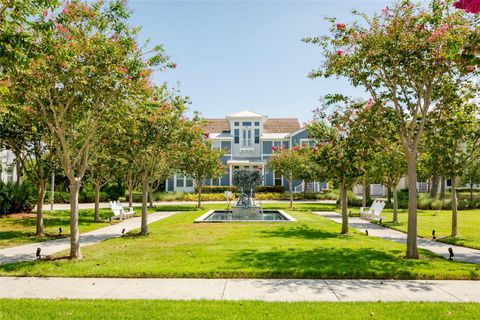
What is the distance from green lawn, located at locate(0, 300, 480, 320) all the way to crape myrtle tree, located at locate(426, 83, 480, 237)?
6.34 metres

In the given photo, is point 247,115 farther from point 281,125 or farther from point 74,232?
point 74,232

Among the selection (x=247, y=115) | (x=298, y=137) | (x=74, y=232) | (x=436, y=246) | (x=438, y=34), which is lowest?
(x=436, y=246)

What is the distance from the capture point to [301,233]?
15.3m

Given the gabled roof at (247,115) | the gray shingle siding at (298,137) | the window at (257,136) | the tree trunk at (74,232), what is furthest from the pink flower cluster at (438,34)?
the window at (257,136)

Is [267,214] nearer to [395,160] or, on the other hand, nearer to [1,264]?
[395,160]

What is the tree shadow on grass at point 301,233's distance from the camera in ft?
47.1

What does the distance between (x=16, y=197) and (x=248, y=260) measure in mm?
18106

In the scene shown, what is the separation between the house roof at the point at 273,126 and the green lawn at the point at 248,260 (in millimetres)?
36177

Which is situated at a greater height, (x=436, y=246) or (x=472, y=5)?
(x=472, y=5)

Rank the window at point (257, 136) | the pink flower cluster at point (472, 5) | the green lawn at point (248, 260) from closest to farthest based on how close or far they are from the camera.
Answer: the pink flower cluster at point (472, 5) → the green lawn at point (248, 260) → the window at point (257, 136)

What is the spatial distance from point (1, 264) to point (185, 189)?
37.9m

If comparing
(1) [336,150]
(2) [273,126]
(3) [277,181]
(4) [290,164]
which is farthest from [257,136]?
(1) [336,150]

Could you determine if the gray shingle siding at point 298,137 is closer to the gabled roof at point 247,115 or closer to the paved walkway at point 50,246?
the gabled roof at point 247,115

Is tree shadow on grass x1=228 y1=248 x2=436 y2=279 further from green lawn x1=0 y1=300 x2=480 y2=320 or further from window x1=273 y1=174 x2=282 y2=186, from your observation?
window x1=273 y1=174 x2=282 y2=186
